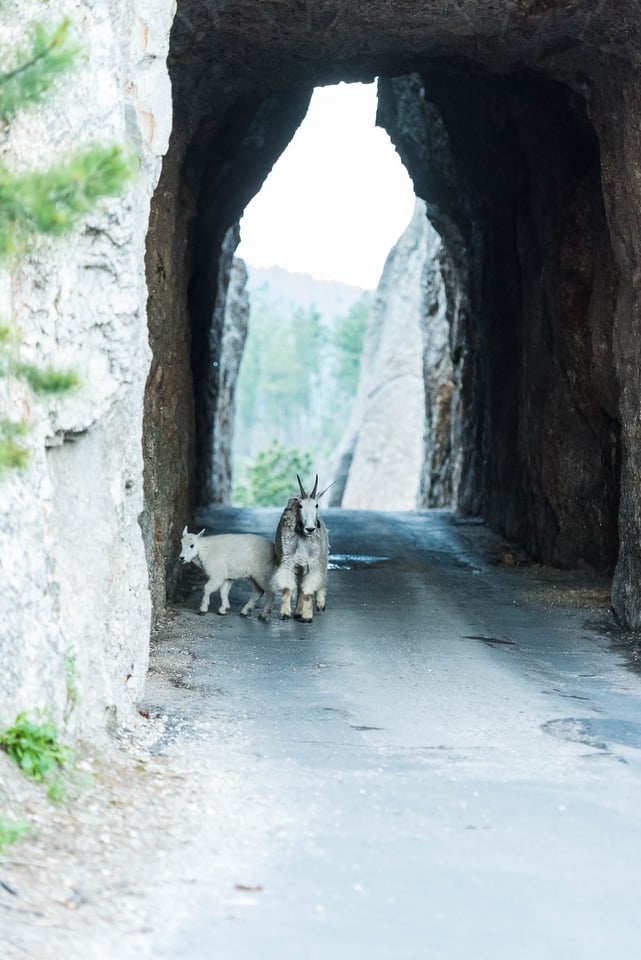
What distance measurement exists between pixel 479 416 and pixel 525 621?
10784mm

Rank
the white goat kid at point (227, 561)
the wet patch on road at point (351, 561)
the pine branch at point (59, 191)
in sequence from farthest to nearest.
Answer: the wet patch on road at point (351, 561)
the white goat kid at point (227, 561)
the pine branch at point (59, 191)

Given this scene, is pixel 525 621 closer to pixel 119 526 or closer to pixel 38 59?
pixel 119 526

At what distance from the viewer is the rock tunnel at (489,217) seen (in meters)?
11.2

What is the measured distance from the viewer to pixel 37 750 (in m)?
5.92

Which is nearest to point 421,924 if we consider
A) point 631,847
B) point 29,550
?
point 631,847

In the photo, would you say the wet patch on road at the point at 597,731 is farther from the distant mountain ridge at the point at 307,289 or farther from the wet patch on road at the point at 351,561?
the distant mountain ridge at the point at 307,289

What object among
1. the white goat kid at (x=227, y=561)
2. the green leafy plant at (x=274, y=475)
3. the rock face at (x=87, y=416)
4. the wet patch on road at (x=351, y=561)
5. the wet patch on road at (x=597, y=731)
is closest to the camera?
the rock face at (x=87, y=416)

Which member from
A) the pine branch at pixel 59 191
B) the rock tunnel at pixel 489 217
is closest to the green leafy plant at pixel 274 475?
the rock tunnel at pixel 489 217

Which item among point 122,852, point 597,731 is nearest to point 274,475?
point 597,731

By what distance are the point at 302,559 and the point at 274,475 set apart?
41.5m

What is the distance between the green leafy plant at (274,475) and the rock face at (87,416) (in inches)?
1739

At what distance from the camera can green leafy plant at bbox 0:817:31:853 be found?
5.13 meters

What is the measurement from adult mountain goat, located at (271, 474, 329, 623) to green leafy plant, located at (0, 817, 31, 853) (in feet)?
21.1

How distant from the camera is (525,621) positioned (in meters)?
11.9
